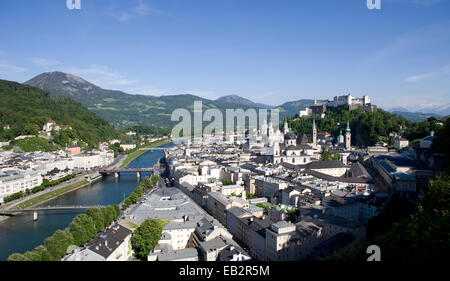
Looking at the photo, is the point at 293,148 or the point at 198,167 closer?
the point at 198,167

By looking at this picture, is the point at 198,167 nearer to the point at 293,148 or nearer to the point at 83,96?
the point at 293,148

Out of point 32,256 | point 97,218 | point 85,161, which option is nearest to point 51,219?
point 97,218

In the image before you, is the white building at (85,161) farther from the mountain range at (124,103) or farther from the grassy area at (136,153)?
the mountain range at (124,103)

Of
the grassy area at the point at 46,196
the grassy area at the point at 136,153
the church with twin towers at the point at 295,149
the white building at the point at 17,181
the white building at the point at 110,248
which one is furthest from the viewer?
the grassy area at the point at 136,153

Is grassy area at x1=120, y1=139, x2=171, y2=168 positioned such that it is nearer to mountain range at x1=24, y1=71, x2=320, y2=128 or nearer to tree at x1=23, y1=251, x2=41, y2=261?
tree at x1=23, y1=251, x2=41, y2=261

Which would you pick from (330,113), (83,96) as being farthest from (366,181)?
(83,96)

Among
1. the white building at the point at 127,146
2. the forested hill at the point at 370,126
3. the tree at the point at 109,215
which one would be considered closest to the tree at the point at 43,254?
the tree at the point at 109,215
